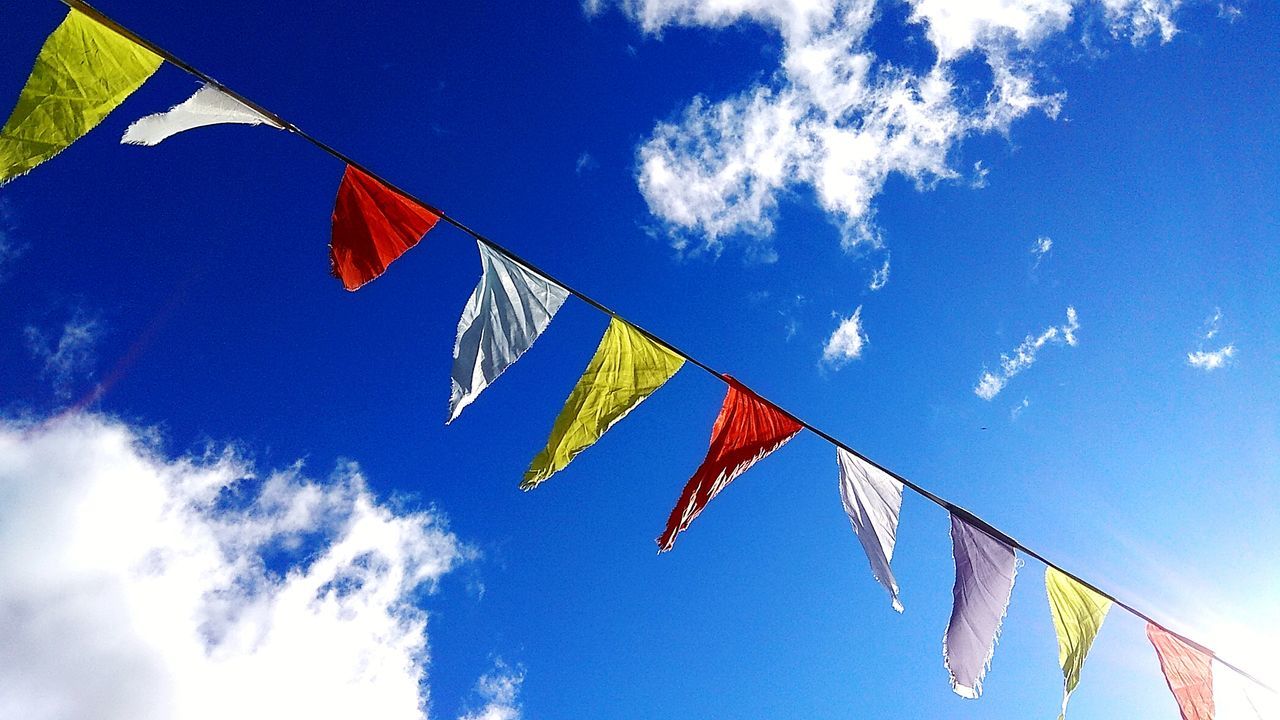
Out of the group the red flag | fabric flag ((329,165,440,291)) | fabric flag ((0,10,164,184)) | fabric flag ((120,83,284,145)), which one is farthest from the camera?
the red flag

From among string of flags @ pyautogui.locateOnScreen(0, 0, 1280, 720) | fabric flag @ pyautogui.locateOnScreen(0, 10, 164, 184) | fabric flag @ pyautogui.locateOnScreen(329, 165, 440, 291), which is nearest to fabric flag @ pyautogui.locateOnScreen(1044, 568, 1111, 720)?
string of flags @ pyautogui.locateOnScreen(0, 0, 1280, 720)

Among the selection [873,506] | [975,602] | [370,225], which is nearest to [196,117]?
[370,225]

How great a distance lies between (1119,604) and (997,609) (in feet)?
3.74

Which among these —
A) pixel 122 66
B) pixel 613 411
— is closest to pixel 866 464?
pixel 613 411

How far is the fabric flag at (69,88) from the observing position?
3.29 meters

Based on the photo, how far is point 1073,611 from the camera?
473cm

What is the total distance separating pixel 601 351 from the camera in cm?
430

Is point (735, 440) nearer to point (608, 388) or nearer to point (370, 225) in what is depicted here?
point (608, 388)

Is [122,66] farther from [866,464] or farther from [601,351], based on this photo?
[866,464]

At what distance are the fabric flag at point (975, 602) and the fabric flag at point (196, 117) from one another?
490 cm

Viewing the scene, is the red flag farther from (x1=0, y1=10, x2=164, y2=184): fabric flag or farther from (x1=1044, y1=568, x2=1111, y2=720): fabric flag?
(x1=0, y1=10, x2=164, y2=184): fabric flag

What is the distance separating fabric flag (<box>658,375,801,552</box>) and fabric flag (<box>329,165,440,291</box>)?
2155mm

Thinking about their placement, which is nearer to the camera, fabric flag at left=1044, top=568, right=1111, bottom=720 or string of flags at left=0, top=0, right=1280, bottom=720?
string of flags at left=0, top=0, right=1280, bottom=720

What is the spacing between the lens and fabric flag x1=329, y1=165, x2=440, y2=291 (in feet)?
13.2
